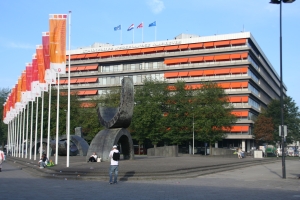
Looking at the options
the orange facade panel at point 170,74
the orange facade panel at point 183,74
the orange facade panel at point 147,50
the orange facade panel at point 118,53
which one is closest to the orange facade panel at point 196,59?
the orange facade panel at point 183,74

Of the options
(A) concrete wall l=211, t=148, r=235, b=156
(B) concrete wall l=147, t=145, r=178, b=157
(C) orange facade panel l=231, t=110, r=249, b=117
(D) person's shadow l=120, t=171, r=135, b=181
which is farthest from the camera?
(C) orange facade panel l=231, t=110, r=249, b=117

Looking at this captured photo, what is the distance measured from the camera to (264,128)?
7700 centimetres

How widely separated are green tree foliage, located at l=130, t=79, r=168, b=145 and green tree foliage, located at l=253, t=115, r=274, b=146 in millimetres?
20207

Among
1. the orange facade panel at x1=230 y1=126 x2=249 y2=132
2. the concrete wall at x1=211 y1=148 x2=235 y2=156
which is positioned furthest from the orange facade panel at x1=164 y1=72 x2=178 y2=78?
the concrete wall at x1=211 y1=148 x2=235 y2=156

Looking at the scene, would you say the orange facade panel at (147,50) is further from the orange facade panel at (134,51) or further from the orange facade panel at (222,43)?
the orange facade panel at (222,43)

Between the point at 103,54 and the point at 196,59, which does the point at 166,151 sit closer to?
the point at 196,59

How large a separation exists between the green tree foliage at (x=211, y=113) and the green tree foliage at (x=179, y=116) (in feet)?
5.61

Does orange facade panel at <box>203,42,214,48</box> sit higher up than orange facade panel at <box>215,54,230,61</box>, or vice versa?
orange facade panel at <box>203,42,214,48</box>

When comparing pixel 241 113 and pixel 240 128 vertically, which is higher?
pixel 241 113

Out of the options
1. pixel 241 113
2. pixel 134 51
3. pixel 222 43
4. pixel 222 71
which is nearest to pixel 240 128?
pixel 241 113

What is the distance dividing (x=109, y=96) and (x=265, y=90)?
4631 centimetres

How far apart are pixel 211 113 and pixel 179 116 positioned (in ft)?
20.8

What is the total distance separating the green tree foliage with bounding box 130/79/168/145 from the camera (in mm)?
67562

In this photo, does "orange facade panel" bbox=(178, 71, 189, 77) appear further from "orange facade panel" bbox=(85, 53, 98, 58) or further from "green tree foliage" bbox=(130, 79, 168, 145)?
"orange facade panel" bbox=(85, 53, 98, 58)
